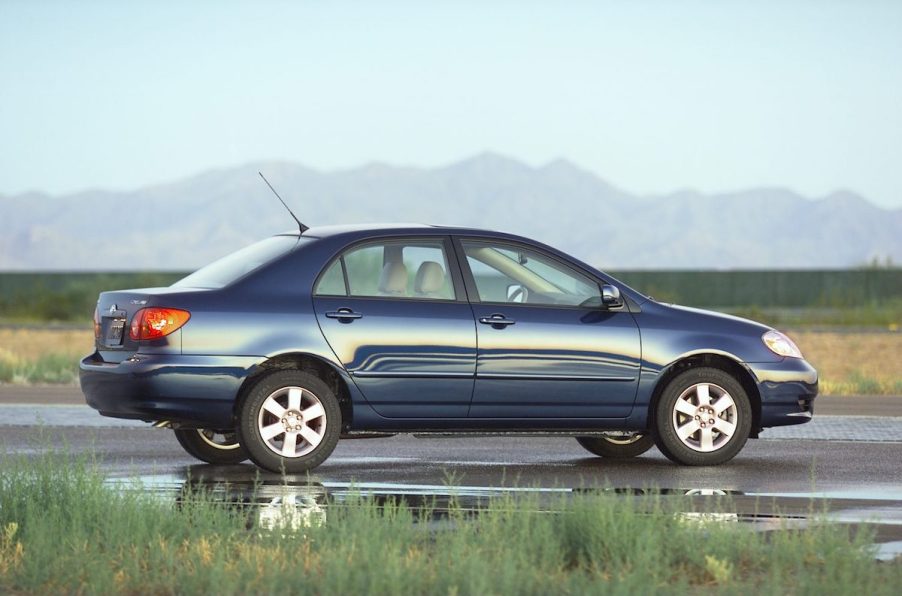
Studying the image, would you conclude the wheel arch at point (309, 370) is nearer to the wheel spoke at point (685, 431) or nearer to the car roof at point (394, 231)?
the car roof at point (394, 231)

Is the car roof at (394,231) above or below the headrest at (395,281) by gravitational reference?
above

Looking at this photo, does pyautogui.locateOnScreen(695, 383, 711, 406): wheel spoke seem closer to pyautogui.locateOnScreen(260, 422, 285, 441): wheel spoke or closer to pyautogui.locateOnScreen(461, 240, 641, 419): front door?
pyautogui.locateOnScreen(461, 240, 641, 419): front door

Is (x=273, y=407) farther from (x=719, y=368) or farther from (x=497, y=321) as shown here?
(x=719, y=368)

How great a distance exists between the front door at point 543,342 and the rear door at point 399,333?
14cm

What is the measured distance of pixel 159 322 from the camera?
37.8 feet

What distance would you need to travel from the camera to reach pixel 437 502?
10391mm

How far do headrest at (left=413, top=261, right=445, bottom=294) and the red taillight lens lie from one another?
1606mm

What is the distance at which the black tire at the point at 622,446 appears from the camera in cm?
1346

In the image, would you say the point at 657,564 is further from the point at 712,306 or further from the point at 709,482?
the point at 712,306

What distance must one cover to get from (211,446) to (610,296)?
303 centimetres

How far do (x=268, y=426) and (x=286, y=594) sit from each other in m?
4.71

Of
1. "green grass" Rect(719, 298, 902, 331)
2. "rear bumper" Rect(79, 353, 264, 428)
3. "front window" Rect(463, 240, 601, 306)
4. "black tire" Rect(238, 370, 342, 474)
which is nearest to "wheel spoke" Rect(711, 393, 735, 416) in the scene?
"front window" Rect(463, 240, 601, 306)

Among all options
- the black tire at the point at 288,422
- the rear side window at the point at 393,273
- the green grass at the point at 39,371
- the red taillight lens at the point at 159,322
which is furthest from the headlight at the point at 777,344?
the green grass at the point at 39,371

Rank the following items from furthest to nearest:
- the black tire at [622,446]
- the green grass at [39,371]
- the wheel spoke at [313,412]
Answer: the green grass at [39,371]
the black tire at [622,446]
the wheel spoke at [313,412]
